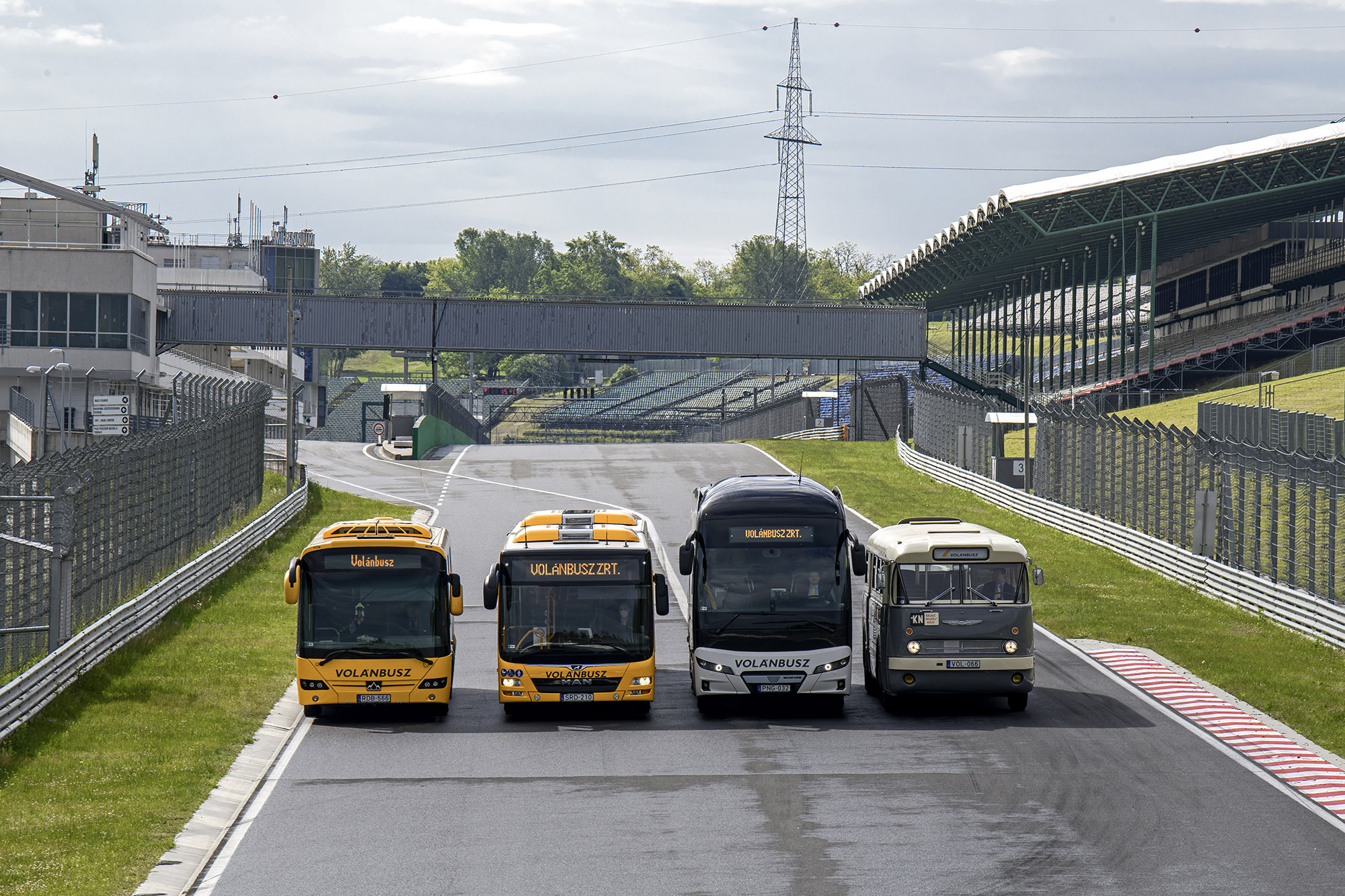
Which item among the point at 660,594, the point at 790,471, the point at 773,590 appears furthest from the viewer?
the point at 790,471

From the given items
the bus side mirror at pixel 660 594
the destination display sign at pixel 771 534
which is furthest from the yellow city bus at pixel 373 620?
the destination display sign at pixel 771 534

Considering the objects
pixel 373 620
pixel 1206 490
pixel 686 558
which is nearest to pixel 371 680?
pixel 373 620

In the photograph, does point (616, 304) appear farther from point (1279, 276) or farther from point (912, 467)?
point (1279, 276)

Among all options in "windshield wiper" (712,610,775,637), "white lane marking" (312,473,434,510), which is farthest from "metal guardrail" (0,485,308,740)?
"white lane marking" (312,473,434,510)

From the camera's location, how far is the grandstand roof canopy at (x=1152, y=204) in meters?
63.8

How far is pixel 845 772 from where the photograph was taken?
16562 millimetres

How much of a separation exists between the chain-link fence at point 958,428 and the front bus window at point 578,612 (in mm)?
36317

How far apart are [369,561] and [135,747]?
3.95 metres

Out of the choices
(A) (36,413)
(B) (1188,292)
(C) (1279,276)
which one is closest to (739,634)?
(A) (36,413)

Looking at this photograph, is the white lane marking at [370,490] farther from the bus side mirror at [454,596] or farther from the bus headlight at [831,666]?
the bus headlight at [831,666]

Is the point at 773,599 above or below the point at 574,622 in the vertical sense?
above

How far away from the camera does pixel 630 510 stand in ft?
154

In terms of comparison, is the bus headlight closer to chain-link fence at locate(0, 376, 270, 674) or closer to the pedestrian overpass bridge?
A: chain-link fence at locate(0, 376, 270, 674)

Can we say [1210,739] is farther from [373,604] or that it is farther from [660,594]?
[373,604]
